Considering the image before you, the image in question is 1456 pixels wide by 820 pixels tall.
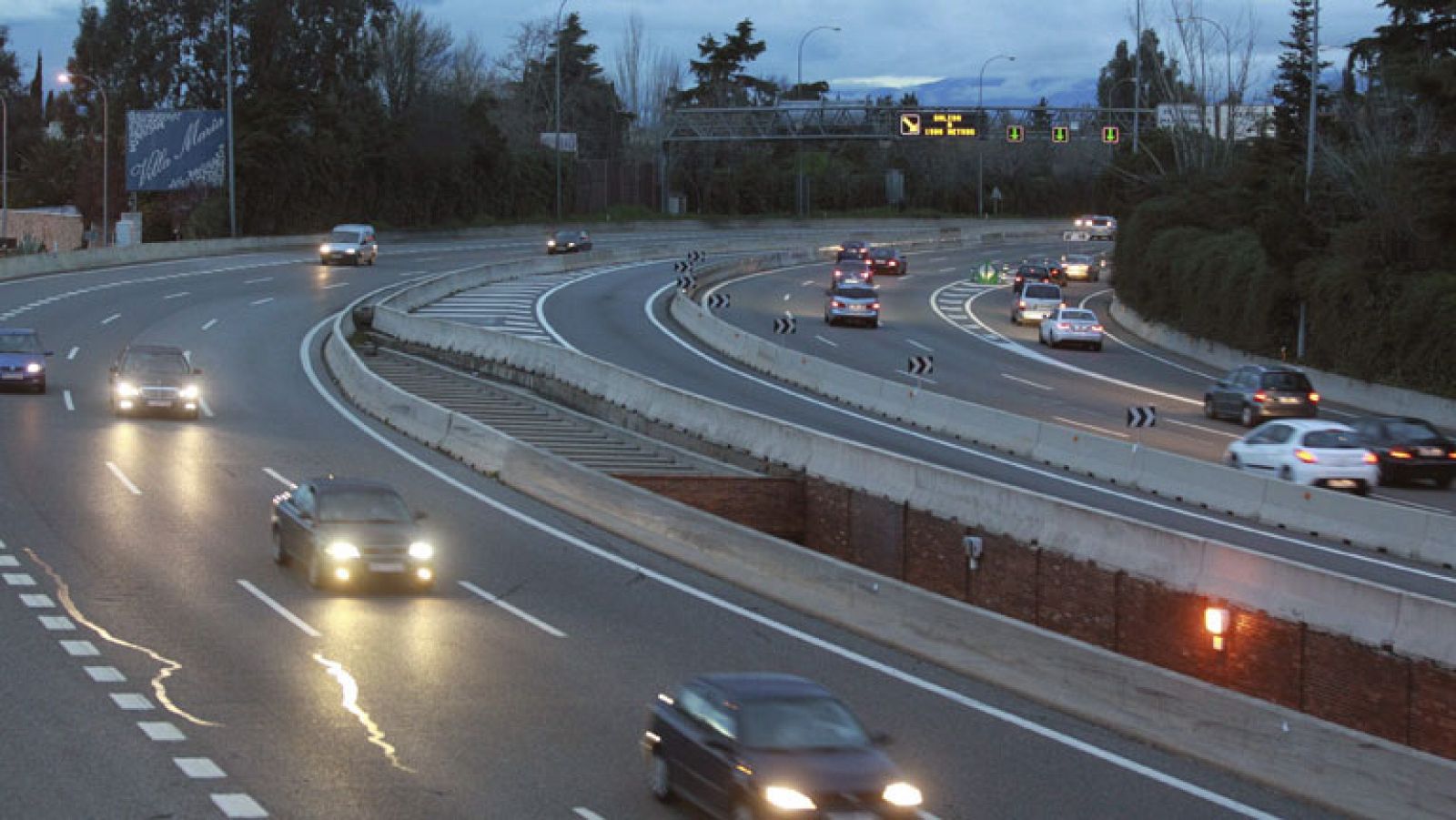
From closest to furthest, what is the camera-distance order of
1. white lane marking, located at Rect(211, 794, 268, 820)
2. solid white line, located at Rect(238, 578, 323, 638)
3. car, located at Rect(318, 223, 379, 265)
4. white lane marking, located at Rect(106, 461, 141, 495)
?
white lane marking, located at Rect(211, 794, 268, 820), solid white line, located at Rect(238, 578, 323, 638), white lane marking, located at Rect(106, 461, 141, 495), car, located at Rect(318, 223, 379, 265)

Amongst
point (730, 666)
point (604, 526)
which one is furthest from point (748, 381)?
point (730, 666)

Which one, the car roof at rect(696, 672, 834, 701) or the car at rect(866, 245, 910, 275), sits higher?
the car at rect(866, 245, 910, 275)

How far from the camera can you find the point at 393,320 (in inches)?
2111

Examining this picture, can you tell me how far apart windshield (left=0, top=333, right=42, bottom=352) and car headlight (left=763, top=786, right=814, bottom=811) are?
3281cm

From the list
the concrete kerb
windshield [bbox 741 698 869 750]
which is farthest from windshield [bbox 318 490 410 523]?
windshield [bbox 741 698 869 750]

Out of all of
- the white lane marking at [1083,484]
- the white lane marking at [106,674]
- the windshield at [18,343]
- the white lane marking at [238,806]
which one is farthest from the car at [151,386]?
the white lane marking at [238,806]

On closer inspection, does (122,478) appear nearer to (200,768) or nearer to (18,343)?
(18,343)

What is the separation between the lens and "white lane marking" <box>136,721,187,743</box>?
15.3 m

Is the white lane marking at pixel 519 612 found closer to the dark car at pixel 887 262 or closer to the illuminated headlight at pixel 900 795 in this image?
the illuminated headlight at pixel 900 795

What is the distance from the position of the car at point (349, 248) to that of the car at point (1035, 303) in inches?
1148

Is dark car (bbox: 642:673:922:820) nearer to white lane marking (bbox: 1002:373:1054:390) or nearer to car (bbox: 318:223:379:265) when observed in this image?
white lane marking (bbox: 1002:373:1054:390)

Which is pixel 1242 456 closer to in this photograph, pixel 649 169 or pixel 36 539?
pixel 36 539

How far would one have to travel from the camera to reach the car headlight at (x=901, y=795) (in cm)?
1268

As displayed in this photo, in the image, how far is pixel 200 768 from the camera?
14461 millimetres
